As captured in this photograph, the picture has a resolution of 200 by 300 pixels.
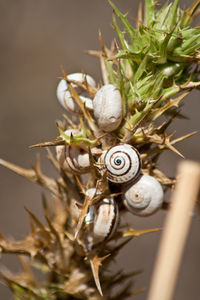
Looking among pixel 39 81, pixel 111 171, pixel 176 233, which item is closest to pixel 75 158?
pixel 111 171

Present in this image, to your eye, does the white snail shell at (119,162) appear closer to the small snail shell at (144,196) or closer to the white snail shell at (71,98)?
the small snail shell at (144,196)

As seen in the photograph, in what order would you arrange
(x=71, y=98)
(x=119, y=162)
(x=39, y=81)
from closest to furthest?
(x=119, y=162), (x=71, y=98), (x=39, y=81)

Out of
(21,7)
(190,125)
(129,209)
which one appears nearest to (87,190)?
(129,209)

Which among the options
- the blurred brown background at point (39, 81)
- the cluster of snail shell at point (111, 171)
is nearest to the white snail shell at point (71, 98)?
the cluster of snail shell at point (111, 171)

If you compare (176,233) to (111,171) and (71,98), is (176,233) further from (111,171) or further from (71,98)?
(71,98)

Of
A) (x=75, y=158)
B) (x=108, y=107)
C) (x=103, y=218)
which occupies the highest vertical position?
(x=108, y=107)

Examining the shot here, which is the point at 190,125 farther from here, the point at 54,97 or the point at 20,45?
the point at 20,45

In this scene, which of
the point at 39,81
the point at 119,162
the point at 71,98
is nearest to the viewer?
the point at 119,162
